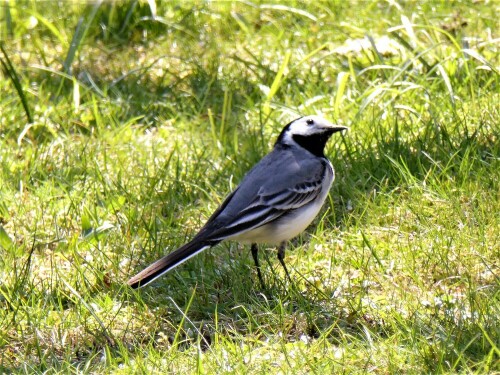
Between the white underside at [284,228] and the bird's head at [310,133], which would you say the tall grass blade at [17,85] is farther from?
the white underside at [284,228]

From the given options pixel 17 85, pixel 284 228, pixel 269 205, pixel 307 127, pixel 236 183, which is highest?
pixel 17 85

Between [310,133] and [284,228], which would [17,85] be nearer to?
[310,133]

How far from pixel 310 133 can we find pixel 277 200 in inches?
24.9

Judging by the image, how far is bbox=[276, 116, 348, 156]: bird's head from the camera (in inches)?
232

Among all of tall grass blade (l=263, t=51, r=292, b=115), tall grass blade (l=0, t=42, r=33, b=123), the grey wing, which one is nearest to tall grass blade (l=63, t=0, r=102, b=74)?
tall grass blade (l=0, t=42, r=33, b=123)

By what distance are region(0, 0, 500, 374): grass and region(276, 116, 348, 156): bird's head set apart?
38 centimetres

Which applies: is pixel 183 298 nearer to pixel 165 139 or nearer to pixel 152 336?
pixel 152 336

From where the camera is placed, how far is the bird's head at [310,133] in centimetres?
590

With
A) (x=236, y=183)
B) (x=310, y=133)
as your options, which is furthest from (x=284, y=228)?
(x=236, y=183)

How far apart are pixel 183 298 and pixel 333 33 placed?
3.81 m

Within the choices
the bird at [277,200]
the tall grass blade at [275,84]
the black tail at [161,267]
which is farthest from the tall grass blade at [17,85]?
the black tail at [161,267]

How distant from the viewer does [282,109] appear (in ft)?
22.9

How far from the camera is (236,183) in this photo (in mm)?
6426

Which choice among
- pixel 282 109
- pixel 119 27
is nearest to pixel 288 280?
pixel 282 109
